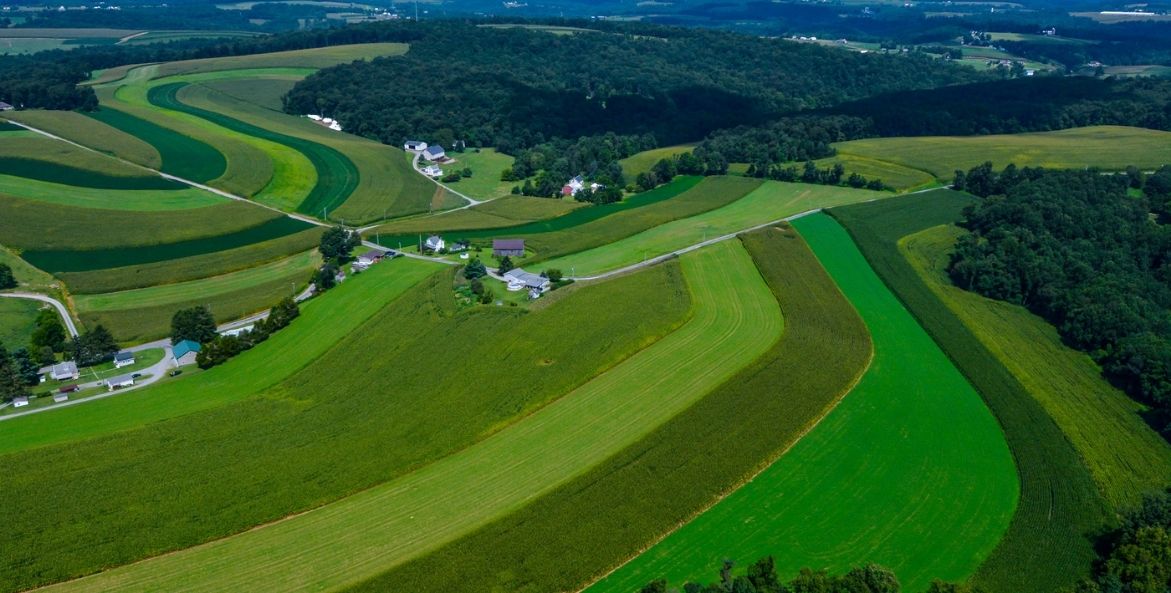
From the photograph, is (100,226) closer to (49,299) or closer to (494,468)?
(49,299)

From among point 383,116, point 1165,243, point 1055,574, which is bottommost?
point 1055,574

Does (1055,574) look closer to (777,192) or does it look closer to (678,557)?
(678,557)

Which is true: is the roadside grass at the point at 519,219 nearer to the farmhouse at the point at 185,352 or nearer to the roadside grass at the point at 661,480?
the farmhouse at the point at 185,352

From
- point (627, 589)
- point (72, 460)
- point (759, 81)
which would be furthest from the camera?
point (759, 81)

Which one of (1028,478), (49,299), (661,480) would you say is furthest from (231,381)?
(1028,478)

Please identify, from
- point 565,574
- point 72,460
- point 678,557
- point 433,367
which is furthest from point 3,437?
point 678,557

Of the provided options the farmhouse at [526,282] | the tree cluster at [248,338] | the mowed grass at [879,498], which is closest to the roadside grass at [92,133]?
the tree cluster at [248,338]

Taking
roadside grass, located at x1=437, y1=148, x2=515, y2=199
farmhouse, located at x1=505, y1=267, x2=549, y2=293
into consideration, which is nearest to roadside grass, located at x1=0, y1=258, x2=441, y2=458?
farmhouse, located at x1=505, y1=267, x2=549, y2=293
